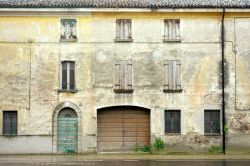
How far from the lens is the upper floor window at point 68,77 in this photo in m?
39.9

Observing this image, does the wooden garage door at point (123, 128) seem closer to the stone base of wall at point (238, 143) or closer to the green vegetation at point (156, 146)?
the green vegetation at point (156, 146)

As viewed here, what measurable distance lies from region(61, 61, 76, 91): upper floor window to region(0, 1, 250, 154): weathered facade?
0.27ft

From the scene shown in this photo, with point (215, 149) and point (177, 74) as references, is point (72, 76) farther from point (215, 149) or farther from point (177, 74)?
point (215, 149)

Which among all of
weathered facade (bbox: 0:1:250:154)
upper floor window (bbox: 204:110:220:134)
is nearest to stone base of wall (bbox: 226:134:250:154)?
weathered facade (bbox: 0:1:250:154)

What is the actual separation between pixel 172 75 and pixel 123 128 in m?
5.02

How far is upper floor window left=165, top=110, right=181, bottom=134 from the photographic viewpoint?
39.8m

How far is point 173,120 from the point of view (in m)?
39.9

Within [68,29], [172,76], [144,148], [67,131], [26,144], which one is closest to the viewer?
[26,144]

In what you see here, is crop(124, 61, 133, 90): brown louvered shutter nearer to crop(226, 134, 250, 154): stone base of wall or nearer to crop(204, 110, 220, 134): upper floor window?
crop(204, 110, 220, 134): upper floor window

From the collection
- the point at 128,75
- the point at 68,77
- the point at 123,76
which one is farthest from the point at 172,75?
the point at 68,77

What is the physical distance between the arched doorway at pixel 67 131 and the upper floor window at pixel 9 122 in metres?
3.02

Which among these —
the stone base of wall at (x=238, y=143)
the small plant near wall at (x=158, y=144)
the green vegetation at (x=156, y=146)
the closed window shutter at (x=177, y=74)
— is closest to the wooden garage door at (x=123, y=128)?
the green vegetation at (x=156, y=146)

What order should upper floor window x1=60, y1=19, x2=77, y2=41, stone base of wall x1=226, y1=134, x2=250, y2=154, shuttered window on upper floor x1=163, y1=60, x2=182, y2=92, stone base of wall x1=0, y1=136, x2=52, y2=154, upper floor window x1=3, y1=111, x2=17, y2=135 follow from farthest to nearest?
upper floor window x1=60, y1=19, x2=77, y2=41 → shuttered window on upper floor x1=163, y1=60, x2=182, y2=92 → upper floor window x1=3, y1=111, x2=17, y2=135 → stone base of wall x1=226, y1=134, x2=250, y2=154 → stone base of wall x1=0, y1=136, x2=52, y2=154

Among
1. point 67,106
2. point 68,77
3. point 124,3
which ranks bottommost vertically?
point 67,106
